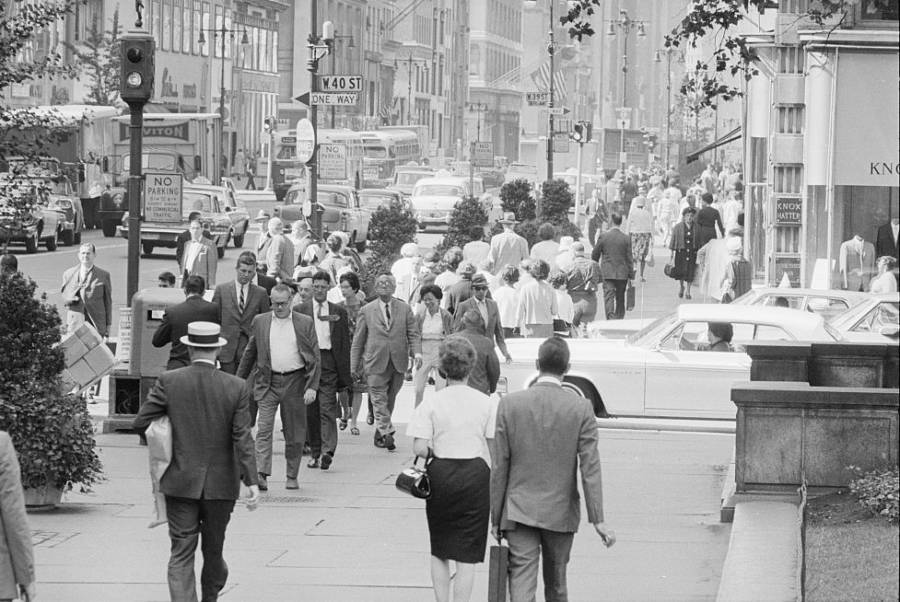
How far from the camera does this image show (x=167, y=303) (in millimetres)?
16938

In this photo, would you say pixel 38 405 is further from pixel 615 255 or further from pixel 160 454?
pixel 615 255

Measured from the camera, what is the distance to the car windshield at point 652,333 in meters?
17.5

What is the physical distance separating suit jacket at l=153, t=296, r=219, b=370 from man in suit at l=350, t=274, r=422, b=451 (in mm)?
1787

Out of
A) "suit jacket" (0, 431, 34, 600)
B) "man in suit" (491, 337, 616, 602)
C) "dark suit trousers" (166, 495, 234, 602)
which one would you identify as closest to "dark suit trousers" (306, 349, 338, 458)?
"dark suit trousers" (166, 495, 234, 602)

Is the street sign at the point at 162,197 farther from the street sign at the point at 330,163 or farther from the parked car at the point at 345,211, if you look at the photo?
the parked car at the point at 345,211

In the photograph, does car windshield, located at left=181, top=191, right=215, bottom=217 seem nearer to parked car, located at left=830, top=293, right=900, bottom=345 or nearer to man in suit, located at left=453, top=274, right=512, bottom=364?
parked car, located at left=830, top=293, right=900, bottom=345

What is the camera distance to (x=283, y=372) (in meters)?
14.0

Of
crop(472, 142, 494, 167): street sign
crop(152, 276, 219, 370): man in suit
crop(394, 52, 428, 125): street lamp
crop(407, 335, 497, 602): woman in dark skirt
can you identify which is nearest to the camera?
crop(407, 335, 497, 602): woman in dark skirt

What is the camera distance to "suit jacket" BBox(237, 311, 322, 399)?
1394 cm

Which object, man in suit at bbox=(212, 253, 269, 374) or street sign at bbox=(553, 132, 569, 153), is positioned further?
street sign at bbox=(553, 132, 569, 153)

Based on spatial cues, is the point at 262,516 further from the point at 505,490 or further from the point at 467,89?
the point at 467,89

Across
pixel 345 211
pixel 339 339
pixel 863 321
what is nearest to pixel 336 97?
pixel 863 321

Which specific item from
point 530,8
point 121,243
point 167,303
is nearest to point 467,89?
point 530,8

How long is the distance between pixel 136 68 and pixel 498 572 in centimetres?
1069
